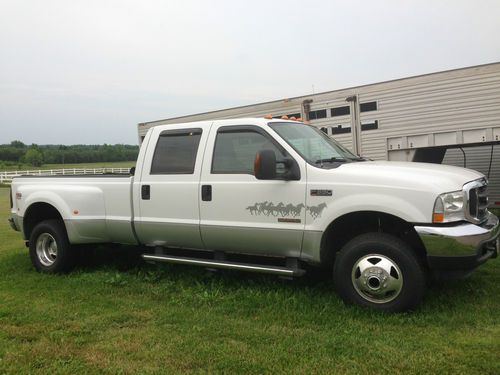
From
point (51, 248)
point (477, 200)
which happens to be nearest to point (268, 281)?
point (477, 200)

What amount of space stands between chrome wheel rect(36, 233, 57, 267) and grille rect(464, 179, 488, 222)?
16.0ft

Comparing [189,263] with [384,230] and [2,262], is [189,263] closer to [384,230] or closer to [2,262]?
[384,230]

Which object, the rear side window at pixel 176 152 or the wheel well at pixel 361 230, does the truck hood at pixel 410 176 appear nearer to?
the wheel well at pixel 361 230

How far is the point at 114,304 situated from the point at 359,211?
255cm

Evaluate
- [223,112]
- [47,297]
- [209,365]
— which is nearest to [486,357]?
[209,365]

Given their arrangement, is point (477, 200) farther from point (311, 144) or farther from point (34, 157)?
point (34, 157)

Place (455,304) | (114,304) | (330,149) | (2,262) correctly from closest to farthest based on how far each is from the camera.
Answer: (455,304) → (114,304) → (330,149) → (2,262)

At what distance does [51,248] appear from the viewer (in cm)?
630

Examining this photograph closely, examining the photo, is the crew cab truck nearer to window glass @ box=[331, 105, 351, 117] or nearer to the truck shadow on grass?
the truck shadow on grass

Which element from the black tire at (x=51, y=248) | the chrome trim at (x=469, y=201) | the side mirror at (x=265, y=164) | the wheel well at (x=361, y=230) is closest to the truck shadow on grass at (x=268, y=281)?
the black tire at (x=51, y=248)

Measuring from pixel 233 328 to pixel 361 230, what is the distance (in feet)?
5.00

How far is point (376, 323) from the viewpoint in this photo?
3.99m

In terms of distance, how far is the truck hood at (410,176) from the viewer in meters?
3.98

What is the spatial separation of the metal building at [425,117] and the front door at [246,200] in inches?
187
